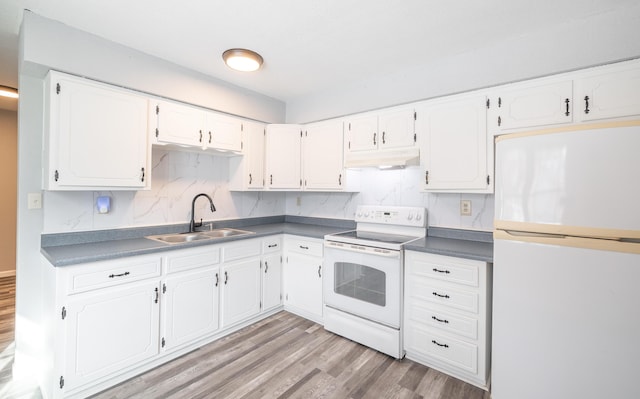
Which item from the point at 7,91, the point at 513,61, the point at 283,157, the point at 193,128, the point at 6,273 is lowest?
the point at 6,273

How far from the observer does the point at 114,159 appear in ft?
6.99

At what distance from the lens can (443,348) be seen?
6.84 feet

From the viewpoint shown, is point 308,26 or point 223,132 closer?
point 308,26

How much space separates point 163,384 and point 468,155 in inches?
109

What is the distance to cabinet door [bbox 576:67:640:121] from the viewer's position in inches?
67.2

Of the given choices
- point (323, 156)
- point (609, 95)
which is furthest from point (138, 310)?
point (609, 95)

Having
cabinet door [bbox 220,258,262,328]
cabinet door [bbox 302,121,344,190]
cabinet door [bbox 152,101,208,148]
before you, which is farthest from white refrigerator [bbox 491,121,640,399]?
cabinet door [bbox 152,101,208,148]

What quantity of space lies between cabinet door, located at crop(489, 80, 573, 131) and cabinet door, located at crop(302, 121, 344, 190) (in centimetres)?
143

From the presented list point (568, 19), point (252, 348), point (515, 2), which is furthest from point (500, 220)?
point (252, 348)

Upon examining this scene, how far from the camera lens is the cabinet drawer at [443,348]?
197 centimetres

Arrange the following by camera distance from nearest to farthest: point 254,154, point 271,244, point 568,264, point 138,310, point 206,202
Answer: point 568,264
point 138,310
point 271,244
point 206,202
point 254,154

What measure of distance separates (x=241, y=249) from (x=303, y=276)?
70 centimetres

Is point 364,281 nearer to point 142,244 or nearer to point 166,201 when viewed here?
point 142,244

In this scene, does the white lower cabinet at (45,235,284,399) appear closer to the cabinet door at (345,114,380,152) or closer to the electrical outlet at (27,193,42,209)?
the electrical outlet at (27,193,42,209)
